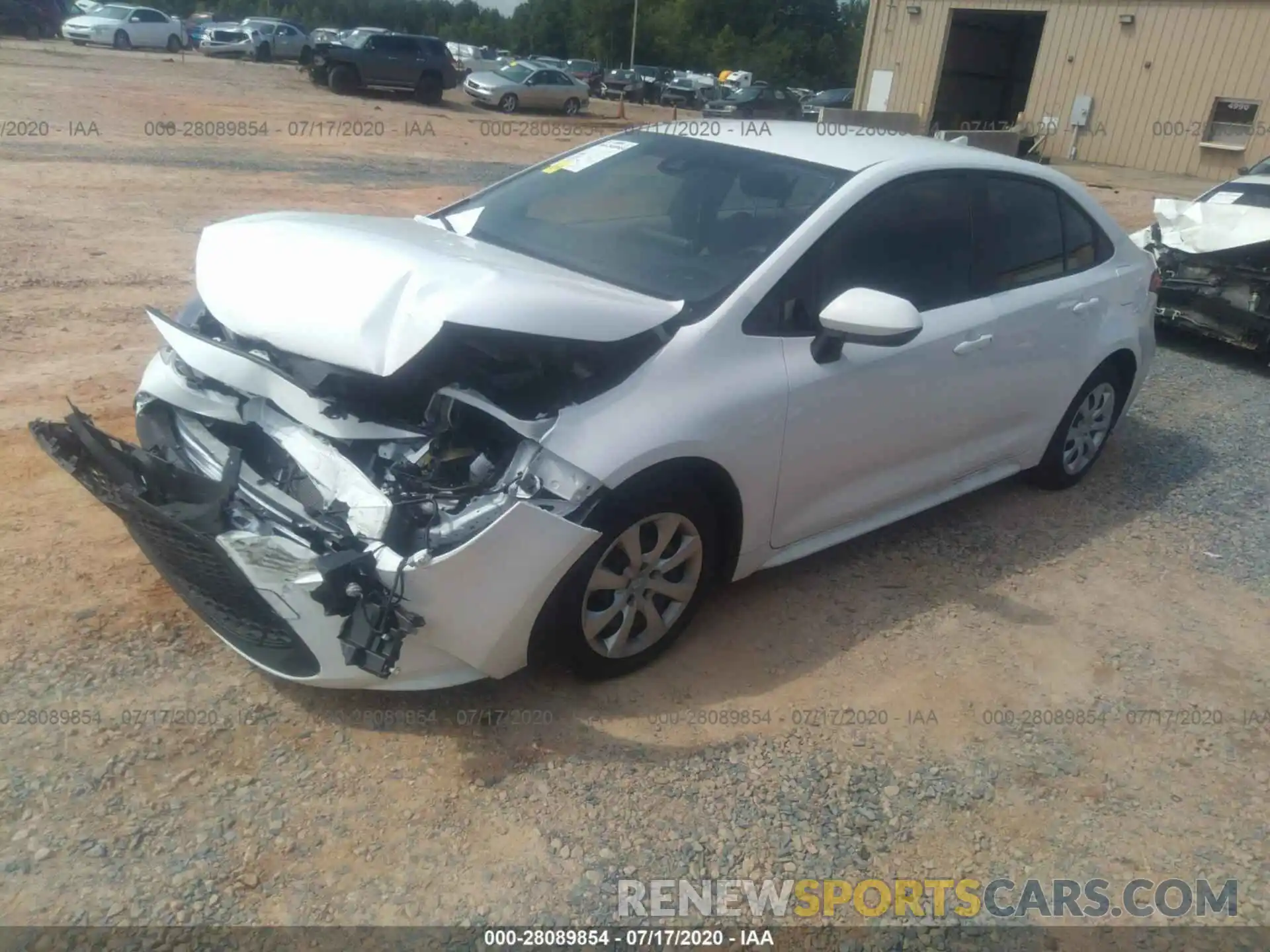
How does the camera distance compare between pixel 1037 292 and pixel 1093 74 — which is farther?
pixel 1093 74

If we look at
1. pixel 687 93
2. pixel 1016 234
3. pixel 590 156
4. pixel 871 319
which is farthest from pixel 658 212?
pixel 687 93

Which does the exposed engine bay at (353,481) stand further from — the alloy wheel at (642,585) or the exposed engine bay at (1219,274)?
the exposed engine bay at (1219,274)

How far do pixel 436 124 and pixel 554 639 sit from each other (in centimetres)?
2106

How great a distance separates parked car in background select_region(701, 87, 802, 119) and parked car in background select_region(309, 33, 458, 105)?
779 cm

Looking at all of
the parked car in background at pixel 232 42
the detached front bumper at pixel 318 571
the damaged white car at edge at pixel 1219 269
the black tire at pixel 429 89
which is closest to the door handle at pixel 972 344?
the detached front bumper at pixel 318 571

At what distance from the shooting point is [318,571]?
2660mm

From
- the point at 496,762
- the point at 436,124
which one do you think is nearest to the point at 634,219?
the point at 496,762

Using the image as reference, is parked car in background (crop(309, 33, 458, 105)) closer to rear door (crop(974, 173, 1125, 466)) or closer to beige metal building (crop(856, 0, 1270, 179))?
beige metal building (crop(856, 0, 1270, 179))

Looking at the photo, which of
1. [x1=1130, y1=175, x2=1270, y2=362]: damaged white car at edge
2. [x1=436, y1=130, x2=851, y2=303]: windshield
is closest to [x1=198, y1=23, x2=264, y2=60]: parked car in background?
[x1=1130, y1=175, x2=1270, y2=362]: damaged white car at edge

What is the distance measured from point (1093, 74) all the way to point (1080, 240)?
885 inches

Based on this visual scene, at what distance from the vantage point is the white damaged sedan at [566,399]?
2.82m

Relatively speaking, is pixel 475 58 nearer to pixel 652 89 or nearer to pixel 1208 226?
pixel 652 89

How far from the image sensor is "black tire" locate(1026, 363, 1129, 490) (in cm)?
495

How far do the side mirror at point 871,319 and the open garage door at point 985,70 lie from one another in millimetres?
26716
